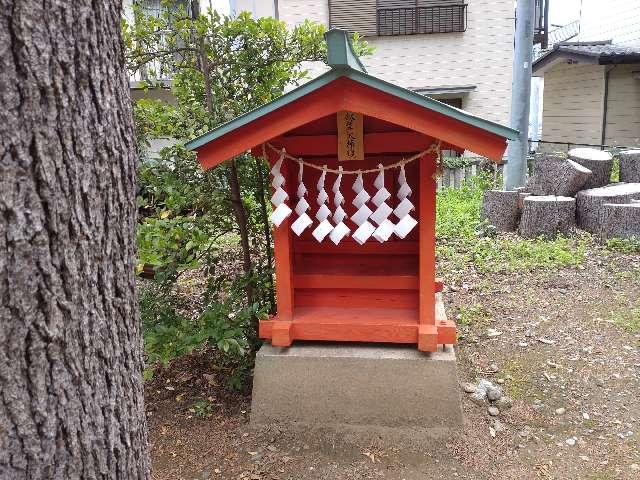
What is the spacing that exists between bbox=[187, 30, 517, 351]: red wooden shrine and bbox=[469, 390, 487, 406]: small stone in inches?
24.5

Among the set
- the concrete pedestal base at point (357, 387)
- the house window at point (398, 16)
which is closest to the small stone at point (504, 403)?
the concrete pedestal base at point (357, 387)

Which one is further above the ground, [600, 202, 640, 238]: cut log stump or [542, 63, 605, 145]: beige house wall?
[542, 63, 605, 145]: beige house wall

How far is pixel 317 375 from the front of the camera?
3.40 metres

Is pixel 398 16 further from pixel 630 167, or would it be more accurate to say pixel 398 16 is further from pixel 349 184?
pixel 349 184

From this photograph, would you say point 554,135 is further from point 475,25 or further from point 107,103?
point 107,103

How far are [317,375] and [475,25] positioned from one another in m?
11.2

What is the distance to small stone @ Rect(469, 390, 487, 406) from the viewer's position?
144 inches

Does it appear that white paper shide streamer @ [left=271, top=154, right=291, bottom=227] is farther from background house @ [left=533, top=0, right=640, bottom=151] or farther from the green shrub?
background house @ [left=533, top=0, right=640, bottom=151]

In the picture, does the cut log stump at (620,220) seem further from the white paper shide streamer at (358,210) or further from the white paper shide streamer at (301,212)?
the white paper shide streamer at (301,212)

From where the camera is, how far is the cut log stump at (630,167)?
28.5 feet

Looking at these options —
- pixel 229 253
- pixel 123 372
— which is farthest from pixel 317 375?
pixel 123 372

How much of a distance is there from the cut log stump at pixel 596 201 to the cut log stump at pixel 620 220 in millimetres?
83

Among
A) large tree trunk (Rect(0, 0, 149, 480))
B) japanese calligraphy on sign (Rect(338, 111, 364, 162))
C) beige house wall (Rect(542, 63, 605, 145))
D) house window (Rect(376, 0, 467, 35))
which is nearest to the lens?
large tree trunk (Rect(0, 0, 149, 480))

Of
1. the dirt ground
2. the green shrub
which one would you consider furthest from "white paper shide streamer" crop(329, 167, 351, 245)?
the dirt ground
